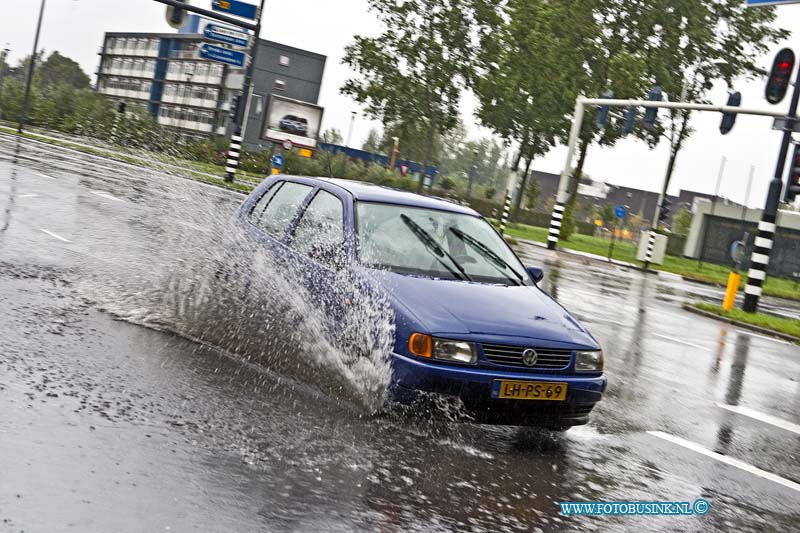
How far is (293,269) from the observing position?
7375mm

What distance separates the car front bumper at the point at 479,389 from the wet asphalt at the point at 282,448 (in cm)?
22

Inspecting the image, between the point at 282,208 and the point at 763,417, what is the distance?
478 centimetres

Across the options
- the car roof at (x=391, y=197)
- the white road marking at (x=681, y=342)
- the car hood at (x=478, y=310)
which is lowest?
the white road marking at (x=681, y=342)

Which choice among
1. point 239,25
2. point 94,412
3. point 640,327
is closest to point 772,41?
point 239,25

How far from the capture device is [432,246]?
730cm

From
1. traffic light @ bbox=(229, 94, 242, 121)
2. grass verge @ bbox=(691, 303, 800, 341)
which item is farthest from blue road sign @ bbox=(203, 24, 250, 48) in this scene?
grass verge @ bbox=(691, 303, 800, 341)

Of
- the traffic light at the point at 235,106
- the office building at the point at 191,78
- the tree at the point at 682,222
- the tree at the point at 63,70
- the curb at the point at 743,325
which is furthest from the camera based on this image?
the tree at the point at 63,70

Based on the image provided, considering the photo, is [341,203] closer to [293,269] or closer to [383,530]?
[293,269]

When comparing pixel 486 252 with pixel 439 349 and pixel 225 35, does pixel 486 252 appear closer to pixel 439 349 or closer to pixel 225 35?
pixel 439 349

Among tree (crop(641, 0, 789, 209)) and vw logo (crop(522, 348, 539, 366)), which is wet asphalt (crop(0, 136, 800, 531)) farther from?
tree (crop(641, 0, 789, 209))

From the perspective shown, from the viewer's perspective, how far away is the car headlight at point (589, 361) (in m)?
6.36

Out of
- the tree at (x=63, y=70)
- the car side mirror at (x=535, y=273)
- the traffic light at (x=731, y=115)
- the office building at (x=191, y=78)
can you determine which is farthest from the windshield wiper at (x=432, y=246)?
the tree at (x=63, y=70)

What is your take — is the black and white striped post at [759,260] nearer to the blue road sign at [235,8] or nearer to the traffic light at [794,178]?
the traffic light at [794,178]

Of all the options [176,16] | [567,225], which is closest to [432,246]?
[176,16]
